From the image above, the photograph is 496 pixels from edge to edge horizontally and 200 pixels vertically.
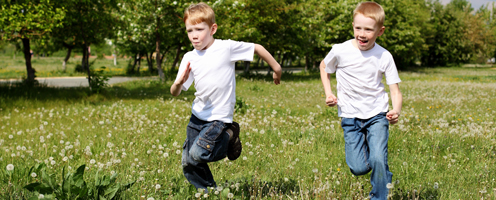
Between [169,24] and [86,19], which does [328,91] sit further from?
[169,24]

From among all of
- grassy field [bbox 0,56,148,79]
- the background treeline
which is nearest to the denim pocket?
the background treeline

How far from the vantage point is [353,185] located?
432 cm

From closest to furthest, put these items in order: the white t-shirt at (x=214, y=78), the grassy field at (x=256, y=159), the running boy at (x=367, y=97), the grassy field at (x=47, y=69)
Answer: the white t-shirt at (x=214, y=78)
the running boy at (x=367, y=97)
the grassy field at (x=256, y=159)
the grassy field at (x=47, y=69)

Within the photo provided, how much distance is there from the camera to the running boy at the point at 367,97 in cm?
364

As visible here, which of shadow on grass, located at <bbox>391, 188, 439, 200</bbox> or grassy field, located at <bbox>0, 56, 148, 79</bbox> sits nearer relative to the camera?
shadow on grass, located at <bbox>391, 188, 439, 200</bbox>

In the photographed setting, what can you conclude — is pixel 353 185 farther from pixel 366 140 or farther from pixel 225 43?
pixel 225 43

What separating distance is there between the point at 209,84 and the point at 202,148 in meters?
0.59

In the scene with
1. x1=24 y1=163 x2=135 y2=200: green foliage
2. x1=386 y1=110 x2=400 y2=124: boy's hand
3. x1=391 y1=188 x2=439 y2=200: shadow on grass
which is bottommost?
x1=391 y1=188 x2=439 y2=200: shadow on grass

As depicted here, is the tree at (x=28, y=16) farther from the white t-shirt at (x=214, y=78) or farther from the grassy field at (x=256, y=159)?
the white t-shirt at (x=214, y=78)

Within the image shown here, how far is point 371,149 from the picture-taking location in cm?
369

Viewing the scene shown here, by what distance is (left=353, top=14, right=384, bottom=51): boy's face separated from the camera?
3.62 m

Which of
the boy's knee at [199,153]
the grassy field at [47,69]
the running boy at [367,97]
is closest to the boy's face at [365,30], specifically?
the running boy at [367,97]

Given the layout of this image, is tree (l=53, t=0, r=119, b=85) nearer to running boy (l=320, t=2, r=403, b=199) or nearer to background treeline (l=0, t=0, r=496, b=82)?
background treeline (l=0, t=0, r=496, b=82)

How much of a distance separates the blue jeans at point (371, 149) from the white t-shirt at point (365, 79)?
0.31ft
